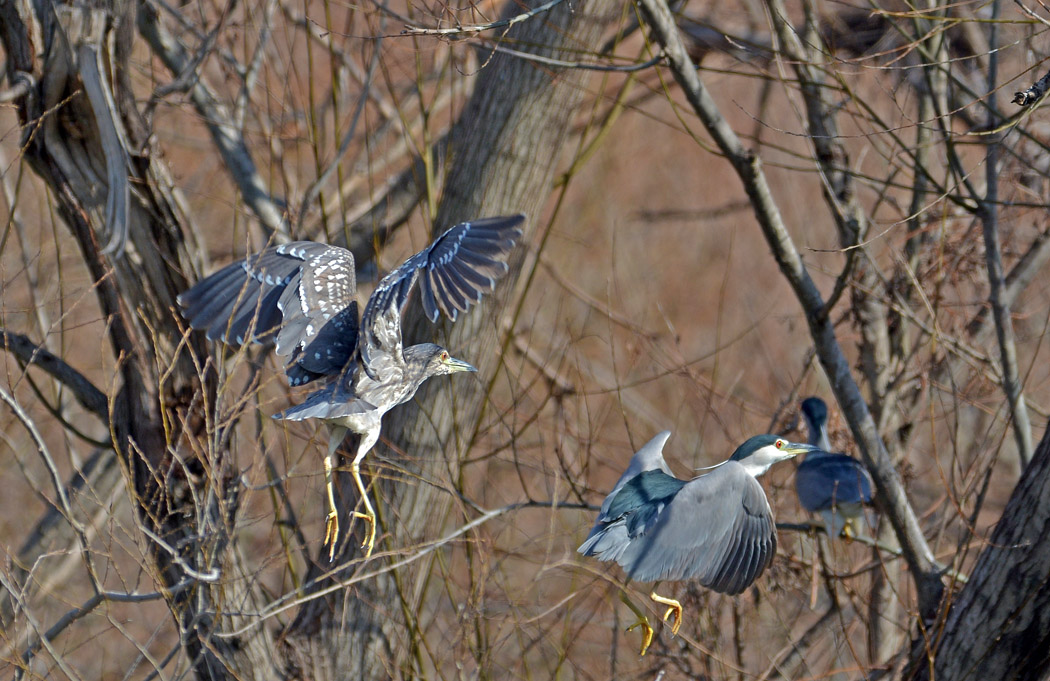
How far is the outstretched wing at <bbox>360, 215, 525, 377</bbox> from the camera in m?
3.57

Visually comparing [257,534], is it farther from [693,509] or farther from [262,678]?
[693,509]

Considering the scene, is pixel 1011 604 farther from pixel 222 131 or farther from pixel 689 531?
pixel 222 131

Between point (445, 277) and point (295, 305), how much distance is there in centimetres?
69

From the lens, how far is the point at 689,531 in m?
3.35

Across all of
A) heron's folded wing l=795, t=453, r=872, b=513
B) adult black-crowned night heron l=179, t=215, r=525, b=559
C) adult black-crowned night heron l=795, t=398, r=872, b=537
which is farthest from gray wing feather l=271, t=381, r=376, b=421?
heron's folded wing l=795, t=453, r=872, b=513

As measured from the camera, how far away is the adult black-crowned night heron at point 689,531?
3.28 metres

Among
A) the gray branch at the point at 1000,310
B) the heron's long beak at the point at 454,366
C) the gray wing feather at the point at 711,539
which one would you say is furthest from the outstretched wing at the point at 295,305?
the gray branch at the point at 1000,310

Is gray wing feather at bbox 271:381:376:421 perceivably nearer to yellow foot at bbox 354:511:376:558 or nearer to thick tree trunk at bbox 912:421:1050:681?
yellow foot at bbox 354:511:376:558

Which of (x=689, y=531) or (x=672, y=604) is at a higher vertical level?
(x=689, y=531)

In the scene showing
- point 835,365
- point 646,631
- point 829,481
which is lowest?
point 646,631

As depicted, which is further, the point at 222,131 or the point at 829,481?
the point at 222,131

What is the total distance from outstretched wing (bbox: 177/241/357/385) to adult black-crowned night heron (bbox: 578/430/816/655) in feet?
4.11

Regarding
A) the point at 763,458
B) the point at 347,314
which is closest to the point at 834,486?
the point at 763,458

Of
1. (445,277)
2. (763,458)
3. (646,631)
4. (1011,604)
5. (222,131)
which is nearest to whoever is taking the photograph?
(1011,604)
